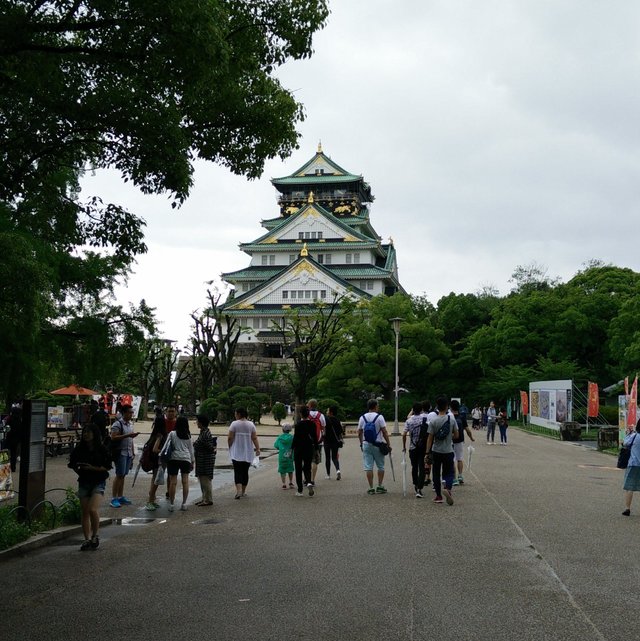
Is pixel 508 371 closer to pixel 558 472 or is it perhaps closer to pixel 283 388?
pixel 283 388

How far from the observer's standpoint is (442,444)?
11.9 metres

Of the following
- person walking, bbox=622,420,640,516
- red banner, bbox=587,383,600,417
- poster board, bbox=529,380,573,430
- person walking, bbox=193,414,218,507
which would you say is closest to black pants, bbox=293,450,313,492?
person walking, bbox=193,414,218,507

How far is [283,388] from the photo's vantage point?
63812 mm

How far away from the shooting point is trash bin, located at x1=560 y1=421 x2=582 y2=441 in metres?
33.7

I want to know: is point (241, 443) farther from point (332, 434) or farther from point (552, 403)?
point (552, 403)

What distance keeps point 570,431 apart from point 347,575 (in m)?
29.0

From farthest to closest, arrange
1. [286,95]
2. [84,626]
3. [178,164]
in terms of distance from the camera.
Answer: [286,95], [178,164], [84,626]

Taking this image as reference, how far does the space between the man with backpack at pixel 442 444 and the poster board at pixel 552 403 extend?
23.0m

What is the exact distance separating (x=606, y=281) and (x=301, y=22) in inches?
1825

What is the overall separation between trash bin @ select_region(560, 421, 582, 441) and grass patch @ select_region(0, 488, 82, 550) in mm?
27095

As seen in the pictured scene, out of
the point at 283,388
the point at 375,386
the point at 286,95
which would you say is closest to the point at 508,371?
the point at 375,386

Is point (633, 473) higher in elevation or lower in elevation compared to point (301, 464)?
higher

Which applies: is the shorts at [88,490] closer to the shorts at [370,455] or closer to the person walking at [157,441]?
the person walking at [157,441]

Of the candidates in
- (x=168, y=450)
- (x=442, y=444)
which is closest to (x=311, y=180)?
(x=168, y=450)
